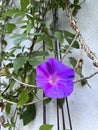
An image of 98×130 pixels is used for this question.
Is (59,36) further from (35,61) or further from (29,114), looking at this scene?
(29,114)

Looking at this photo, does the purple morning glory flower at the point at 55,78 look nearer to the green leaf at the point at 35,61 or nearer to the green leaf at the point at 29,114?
the green leaf at the point at 35,61

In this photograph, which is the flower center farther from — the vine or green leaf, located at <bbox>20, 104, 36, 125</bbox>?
green leaf, located at <bbox>20, 104, 36, 125</bbox>

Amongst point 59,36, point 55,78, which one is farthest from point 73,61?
point 55,78

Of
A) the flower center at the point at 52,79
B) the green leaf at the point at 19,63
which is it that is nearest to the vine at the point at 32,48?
the green leaf at the point at 19,63

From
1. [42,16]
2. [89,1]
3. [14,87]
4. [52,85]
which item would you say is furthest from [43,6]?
[52,85]

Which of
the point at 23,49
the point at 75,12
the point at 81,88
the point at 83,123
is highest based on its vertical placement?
the point at 75,12

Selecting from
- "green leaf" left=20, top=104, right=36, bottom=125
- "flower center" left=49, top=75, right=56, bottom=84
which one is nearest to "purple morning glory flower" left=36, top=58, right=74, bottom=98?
"flower center" left=49, top=75, right=56, bottom=84

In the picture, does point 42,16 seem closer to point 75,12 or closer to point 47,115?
point 75,12

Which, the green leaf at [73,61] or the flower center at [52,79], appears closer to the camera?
the flower center at [52,79]
